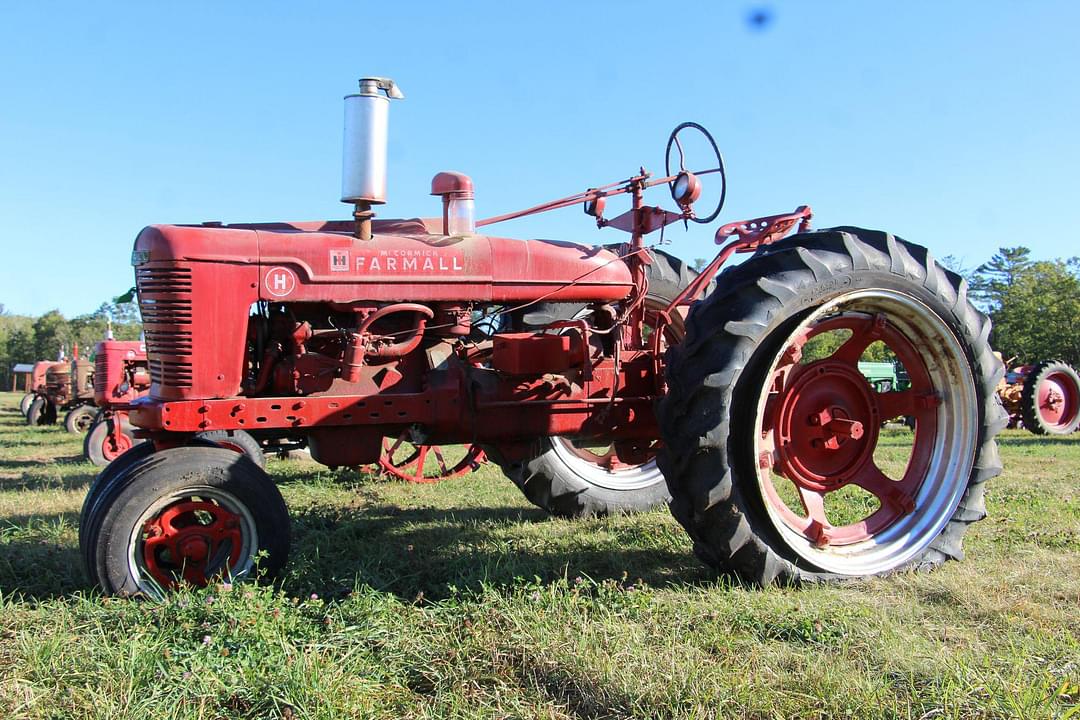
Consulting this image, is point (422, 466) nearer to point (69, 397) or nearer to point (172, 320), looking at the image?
point (172, 320)

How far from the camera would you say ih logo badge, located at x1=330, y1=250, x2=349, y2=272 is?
12.7 feet

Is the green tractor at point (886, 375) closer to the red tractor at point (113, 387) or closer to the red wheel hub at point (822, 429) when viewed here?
the red tractor at point (113, 387)

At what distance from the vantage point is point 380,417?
3.87 meters

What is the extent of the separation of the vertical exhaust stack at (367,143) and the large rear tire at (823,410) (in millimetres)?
1543

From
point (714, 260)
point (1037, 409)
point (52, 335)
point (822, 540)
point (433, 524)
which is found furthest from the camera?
point (52, 335)

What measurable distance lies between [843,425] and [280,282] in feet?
8.86

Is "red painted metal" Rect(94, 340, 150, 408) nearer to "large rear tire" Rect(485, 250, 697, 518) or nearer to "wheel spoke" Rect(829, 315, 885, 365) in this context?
"large rear tire" Rect(485, 250, 697, 518)

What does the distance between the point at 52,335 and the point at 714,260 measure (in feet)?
151

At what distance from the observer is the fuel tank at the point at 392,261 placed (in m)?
3.69

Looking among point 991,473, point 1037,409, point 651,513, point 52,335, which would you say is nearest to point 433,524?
→ point 651,513

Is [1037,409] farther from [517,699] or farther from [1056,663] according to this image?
[517,699]

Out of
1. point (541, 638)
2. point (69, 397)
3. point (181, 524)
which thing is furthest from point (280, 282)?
point (69, 397)

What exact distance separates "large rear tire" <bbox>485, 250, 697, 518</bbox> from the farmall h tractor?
2.49 feet

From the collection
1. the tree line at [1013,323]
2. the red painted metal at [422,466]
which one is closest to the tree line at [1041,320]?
the tree line at [1013,323]
